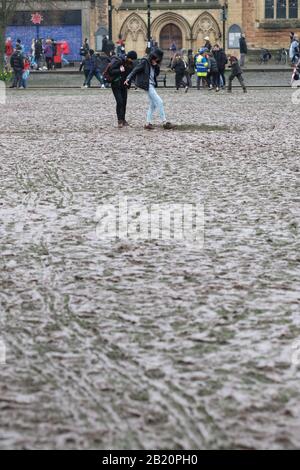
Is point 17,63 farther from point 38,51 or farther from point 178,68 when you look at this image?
point 38,51

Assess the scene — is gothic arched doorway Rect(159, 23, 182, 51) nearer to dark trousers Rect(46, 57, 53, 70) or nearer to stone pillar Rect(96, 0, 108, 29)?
stone pillar Rect(96, 0, 108, 29)

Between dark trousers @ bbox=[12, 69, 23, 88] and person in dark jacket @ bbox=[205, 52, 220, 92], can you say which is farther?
dark trousers @ bbox=[12, 69, 23, 88]

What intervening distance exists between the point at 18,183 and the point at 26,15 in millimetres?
56068

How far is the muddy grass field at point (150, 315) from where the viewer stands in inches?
164

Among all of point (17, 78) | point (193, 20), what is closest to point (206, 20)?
point (193, 20)

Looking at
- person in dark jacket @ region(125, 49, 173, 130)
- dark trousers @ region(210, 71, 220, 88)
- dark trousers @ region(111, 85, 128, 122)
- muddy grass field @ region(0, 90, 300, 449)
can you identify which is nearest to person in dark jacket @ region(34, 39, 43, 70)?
dark trousers @ region(210, 71, 220, 88)

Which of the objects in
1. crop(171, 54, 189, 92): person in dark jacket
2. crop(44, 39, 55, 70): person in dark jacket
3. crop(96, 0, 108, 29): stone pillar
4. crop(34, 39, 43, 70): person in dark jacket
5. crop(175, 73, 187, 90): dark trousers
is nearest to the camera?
crop(171, 54, 189, 92): person in dark jacket

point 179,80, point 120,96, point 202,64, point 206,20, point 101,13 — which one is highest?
point 101,13

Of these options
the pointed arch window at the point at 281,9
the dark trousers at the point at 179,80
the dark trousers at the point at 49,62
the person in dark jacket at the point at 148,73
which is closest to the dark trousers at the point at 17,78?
the dark trousers at the point at 179,80

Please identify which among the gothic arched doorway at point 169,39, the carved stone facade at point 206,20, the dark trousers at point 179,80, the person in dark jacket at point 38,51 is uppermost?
the carved stone facade at point 206,20

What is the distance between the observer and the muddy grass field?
4.17 metres

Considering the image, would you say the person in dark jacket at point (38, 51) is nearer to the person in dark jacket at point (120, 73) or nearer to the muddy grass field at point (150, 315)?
the person in dark jacket at point (120, 73)

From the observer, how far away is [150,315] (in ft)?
19.1

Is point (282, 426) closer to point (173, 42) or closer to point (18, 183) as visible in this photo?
point (18, 183)
